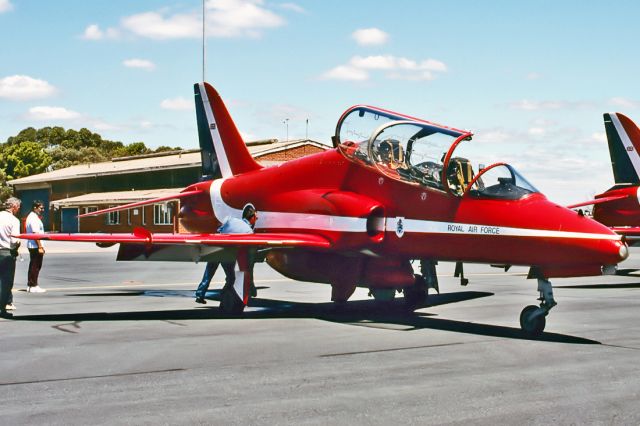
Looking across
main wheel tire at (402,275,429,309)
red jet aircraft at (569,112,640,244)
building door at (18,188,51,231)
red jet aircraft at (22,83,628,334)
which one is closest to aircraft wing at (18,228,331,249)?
red jet aircraft at (22,83,628,334)

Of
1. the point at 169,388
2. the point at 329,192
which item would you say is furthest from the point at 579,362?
the point at 329,192

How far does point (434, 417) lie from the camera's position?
6391 millimetres

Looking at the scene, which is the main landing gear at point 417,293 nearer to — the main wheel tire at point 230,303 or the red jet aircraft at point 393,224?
the red jet aircraft at point 393,224

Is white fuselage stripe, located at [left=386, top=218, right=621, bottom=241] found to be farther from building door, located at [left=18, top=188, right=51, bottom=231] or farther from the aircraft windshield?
building door, located at [left=18, top=188, right=51, bottom=231]

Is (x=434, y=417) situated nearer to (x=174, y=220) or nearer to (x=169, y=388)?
(x=169, y=388)

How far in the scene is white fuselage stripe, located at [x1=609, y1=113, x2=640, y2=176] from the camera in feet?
81.3

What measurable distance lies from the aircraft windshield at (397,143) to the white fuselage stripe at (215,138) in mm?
4977

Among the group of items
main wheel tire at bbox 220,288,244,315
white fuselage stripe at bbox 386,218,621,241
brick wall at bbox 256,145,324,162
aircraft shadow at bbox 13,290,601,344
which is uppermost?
brick wall at bbox 256,145,324,162

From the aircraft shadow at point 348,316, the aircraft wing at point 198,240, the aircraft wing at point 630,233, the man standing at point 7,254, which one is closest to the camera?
the aircraft shadow at point 348,316

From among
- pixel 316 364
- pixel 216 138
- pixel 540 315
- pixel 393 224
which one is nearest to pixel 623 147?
pixel 216 138

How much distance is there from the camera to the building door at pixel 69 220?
78.2 m

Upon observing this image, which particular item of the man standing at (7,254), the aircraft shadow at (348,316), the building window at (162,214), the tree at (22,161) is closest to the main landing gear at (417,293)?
the aircraft shadow at (348,316)

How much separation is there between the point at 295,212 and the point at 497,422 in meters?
8.88

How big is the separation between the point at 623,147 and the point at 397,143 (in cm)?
1426
